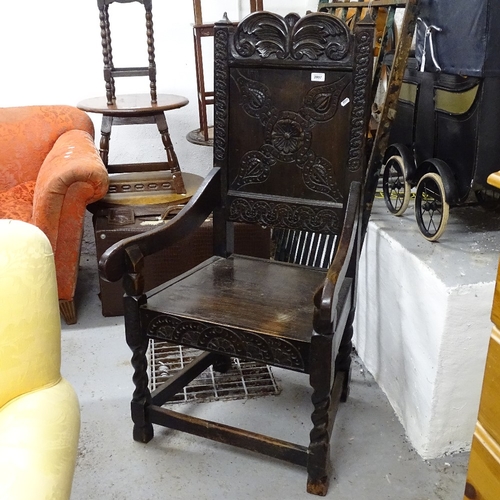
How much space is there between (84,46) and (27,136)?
0.62 meters

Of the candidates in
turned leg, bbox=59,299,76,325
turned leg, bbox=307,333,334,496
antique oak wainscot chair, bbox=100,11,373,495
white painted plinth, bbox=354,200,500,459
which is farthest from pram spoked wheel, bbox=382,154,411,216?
turned leg, bbox=59,299,76,325

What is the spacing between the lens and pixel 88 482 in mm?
1502

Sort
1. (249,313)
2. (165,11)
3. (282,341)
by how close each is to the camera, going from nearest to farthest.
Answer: (282,341), (249,313), (165,11)

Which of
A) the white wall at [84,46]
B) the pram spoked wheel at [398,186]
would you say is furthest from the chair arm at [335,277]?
the white wall at [84,46]

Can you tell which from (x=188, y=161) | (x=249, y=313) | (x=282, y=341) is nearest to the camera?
(x=282, y=341)

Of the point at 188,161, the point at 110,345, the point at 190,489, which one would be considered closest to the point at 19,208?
the point at 110,345

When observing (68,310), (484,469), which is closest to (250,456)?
(484,469)

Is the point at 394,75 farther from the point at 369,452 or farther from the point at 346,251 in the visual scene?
the point at 369,452

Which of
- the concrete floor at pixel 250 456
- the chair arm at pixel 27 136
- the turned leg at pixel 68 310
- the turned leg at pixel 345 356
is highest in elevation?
the chair arm at pixel 27 136

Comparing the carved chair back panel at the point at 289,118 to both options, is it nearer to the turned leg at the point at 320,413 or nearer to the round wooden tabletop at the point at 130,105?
the turned leg at the point at 320,413

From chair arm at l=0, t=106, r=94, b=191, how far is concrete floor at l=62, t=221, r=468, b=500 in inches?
39.7

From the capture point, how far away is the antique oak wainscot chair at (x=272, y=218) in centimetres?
139

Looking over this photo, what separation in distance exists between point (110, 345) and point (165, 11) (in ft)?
5.63

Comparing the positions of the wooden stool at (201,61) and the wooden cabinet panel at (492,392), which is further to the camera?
the wooden stool at (201,61)
